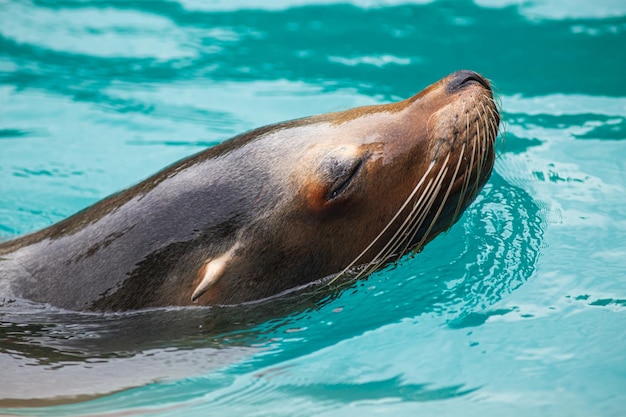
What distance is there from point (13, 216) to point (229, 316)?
10.2ft

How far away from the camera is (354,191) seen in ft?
15.2

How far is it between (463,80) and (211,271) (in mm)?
1666

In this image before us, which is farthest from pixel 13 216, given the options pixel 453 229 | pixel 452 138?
pixel 452 138

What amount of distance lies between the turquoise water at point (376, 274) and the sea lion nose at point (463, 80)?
1.11 m

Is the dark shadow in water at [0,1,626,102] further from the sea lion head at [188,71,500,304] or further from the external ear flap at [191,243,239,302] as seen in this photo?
the external ear flap at [191,243,239,302]

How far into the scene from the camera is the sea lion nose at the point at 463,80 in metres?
4.82

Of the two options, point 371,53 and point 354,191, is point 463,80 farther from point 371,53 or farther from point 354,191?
point 371,53

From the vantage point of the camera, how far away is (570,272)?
18.4ft

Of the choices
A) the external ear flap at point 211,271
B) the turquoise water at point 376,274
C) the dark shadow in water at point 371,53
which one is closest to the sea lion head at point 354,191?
the external ear flap at point 211,271

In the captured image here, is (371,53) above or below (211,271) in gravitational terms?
above

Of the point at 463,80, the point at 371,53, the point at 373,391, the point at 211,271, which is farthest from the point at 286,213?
the point at 371,53

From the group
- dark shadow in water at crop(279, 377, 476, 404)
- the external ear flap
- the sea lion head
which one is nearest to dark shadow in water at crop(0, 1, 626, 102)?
the sea lion head

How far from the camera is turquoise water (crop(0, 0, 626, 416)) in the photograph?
463cm

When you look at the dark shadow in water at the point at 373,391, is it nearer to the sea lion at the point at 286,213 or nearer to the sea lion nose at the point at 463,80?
the sea lion at the point at 286,213
